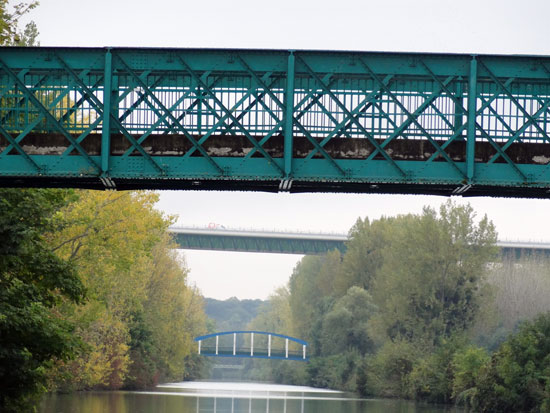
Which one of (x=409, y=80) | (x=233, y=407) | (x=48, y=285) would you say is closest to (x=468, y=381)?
(x=233, y=407)

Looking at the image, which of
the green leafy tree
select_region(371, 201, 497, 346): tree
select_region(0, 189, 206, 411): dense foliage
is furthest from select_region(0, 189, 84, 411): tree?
select_region(371, 201, 497, 346): tree

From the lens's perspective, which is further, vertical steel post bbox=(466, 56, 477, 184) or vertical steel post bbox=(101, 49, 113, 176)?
vertical steel post bbox=(466, 56, 477, 184)

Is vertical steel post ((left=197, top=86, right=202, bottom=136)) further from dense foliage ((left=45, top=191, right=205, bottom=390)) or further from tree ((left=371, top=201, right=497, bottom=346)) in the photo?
tree ((left=371, top=201, right=497, bottom=346))

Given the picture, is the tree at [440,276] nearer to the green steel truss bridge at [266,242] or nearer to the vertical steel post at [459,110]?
the vertical steel post at [459,110]

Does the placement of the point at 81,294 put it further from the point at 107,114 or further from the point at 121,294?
the point at 121,294

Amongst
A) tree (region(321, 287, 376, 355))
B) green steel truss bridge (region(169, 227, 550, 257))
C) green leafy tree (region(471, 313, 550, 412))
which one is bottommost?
green leafy tree (region(471, 313, 550, 412))

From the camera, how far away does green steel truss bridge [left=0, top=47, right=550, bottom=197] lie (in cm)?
2517

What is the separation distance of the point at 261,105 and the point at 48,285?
35.2ft

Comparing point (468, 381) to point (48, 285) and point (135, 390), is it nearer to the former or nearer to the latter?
point (135, 390)

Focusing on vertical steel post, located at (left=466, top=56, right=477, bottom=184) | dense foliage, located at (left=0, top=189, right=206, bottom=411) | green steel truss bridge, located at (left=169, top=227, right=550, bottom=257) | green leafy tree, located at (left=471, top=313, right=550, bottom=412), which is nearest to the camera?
vertical steel post, located at (left=466, top=56, right=477, bottom=184)

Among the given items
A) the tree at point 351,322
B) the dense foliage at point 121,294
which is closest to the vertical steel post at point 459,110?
the dense foliage at point 121,294

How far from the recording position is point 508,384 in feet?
173

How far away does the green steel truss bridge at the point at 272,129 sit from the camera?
25172 mm

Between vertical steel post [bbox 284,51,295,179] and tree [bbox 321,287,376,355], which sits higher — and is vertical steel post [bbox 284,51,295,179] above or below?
above
